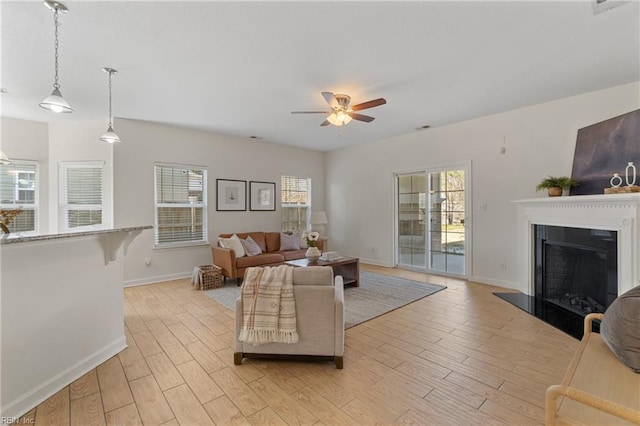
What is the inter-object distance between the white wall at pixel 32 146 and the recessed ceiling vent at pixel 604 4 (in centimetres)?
728

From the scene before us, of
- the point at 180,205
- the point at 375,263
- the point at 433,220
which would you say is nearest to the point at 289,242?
the point at 375,263

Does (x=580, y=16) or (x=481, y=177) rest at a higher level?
(x=580, y=16)

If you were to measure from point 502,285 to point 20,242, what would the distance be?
5.67 meters

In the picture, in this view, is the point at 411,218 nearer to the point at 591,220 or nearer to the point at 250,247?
the point at 591,220

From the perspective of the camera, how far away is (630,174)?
3119 millimetres

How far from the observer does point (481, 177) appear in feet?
15.8

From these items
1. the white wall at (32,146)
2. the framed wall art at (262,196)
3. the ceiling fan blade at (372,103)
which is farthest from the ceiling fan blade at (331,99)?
the white wall at (32,146)

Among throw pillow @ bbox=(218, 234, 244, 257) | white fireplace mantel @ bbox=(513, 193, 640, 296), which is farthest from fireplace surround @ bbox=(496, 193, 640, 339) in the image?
throw pillow @ bbox=(218, 234, 244, 257)

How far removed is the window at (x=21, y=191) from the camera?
4.65 meters

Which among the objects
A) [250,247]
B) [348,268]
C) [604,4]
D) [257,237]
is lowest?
[348,268]

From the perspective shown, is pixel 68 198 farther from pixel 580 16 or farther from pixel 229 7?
pixel 580 16

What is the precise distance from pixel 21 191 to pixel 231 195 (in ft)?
11.1

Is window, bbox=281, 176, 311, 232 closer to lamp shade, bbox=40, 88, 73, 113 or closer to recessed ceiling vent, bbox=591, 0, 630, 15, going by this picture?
lamp shade, bbox=40, 88, 73, 113

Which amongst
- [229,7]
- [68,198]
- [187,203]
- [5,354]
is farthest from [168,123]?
[5,354]
